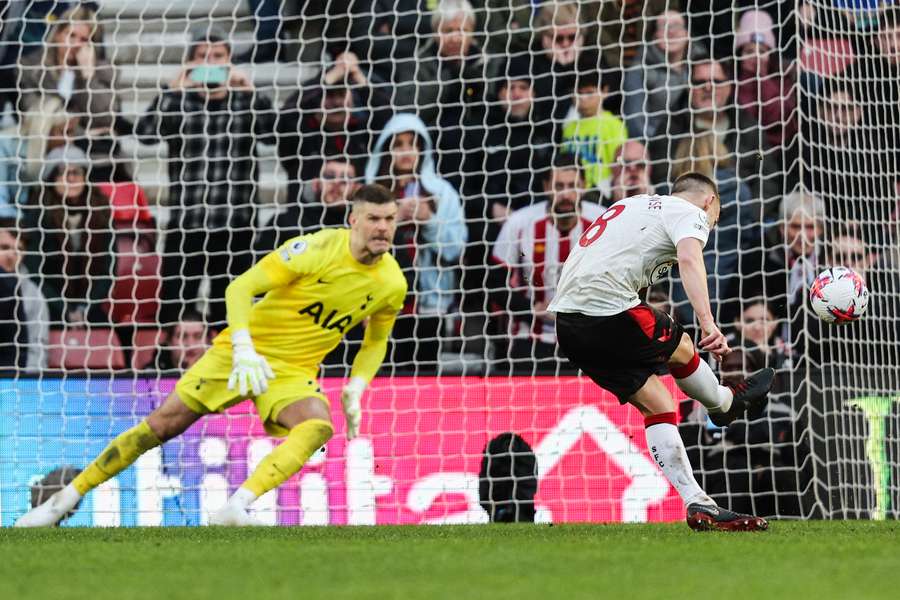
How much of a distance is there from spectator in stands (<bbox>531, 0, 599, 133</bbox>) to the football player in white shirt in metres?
3.96

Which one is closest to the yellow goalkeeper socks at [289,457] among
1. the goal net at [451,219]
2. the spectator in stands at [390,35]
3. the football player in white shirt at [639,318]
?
the football player in white shirt at [639,318]

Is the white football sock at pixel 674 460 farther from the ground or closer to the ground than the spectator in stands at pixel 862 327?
closer to the ground

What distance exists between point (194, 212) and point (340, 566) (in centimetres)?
593

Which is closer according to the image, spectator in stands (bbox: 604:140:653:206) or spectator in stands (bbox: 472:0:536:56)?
spectator in stands (bbox: 604:140:653:206)

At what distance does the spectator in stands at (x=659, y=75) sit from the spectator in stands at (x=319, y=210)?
2078 mm

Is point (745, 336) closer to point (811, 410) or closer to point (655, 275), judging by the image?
point (811, 410)

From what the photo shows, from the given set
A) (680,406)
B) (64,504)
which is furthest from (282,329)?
(680,406)

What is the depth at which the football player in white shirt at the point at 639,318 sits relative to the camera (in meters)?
6.07

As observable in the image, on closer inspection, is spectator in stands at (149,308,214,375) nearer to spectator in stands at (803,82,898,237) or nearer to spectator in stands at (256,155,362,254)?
spectator in stands at (256,155,362,254)

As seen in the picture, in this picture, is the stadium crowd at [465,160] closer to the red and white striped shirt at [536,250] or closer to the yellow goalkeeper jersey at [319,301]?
the red and white striped shirt at [536,250]

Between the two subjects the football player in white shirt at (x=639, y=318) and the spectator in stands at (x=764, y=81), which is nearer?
the football player in white shirt at (x=639, y=318)

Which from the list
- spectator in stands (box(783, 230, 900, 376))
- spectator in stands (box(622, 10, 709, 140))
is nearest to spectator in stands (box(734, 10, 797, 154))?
spectator in stands (box(622, 10, 709, 140))

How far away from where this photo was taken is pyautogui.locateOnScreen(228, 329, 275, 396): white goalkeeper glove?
6.80 meters

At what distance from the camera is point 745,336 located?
8945mm
